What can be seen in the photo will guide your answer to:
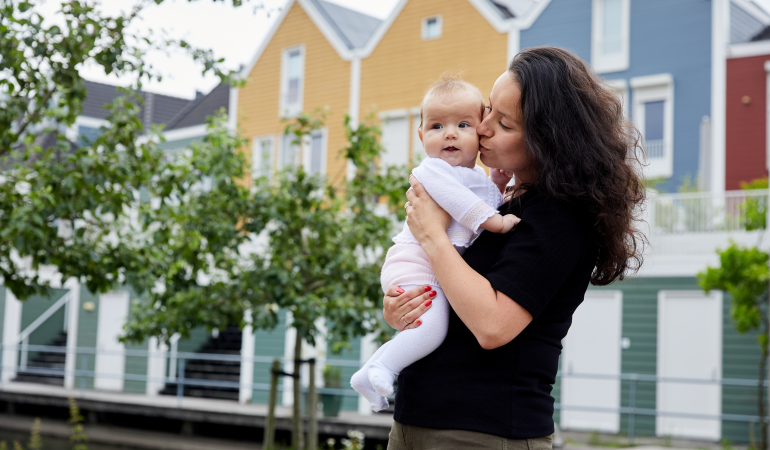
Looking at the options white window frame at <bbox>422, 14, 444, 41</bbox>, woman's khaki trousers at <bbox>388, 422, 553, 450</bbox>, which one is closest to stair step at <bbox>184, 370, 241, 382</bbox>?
white window frame at <bbox>422, 14, 444, 41</bbox>

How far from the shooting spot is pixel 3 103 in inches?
245

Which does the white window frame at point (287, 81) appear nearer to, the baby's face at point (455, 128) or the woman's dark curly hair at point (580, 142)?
the baby's face at point (455, 128)

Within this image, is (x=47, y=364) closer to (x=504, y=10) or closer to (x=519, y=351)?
(x=504, y=10)

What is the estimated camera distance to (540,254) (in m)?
1.87

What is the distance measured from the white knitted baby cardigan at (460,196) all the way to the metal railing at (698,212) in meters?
13.3

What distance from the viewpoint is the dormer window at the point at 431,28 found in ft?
64.8

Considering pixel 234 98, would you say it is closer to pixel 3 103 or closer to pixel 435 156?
pixel 3 103

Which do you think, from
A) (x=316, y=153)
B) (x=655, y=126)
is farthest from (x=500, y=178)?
(x=316, y=153)

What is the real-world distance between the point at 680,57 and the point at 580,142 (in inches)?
634

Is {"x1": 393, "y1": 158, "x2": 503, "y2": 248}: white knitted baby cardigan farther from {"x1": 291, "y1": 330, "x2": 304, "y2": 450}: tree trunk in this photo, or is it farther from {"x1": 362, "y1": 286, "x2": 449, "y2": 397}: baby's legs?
{"x1": 291, "y1": 330, "x2": 304, "y2": 450}: tree trunk

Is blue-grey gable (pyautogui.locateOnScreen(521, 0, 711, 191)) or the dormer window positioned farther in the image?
the dormer window

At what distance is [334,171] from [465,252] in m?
19.0

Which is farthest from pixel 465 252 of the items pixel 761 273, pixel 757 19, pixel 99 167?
pixel 757 19

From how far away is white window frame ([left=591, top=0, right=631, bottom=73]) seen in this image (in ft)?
57.2
